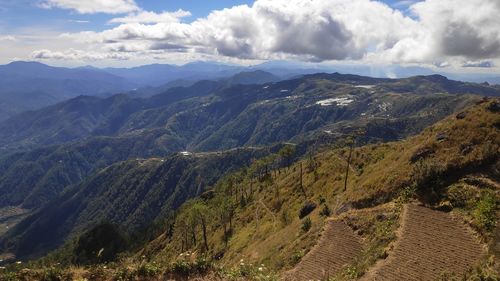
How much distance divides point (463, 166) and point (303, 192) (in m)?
68.4

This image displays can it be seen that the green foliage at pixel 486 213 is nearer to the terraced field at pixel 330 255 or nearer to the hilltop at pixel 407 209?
the hilltop at pixel 407 209

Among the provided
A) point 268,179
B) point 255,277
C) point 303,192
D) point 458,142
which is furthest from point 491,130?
point 268,179

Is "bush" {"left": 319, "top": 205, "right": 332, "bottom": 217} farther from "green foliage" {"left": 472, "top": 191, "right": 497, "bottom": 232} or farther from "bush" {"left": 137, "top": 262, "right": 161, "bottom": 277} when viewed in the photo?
"bush" {"left": 137, "top": 262, "right": 161, "bottom": 277}

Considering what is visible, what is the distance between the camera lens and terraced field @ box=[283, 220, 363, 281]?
40375mm

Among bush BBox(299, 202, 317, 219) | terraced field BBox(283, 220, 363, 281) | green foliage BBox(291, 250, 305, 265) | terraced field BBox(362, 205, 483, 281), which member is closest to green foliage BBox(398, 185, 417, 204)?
terraced field BBox(362, 205, 483, 281)

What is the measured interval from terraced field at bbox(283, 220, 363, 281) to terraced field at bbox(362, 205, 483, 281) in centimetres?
521

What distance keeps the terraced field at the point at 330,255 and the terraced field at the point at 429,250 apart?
5213 mm

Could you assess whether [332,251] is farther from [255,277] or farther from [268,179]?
[268,179]

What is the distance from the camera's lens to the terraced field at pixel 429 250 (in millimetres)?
35469

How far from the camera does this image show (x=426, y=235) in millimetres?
41688

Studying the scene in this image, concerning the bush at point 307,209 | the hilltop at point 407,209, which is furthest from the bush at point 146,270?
the bush at point 307,209

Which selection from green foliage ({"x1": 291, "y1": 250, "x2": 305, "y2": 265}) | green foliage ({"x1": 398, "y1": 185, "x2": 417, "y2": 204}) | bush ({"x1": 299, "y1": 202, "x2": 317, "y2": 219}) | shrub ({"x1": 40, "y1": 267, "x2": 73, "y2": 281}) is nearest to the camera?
shrub ({"x1": 40, "y1": 267, "x2": 73, "y2": 281})

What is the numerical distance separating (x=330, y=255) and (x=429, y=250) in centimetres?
1015

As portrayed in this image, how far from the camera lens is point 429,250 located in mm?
38750
